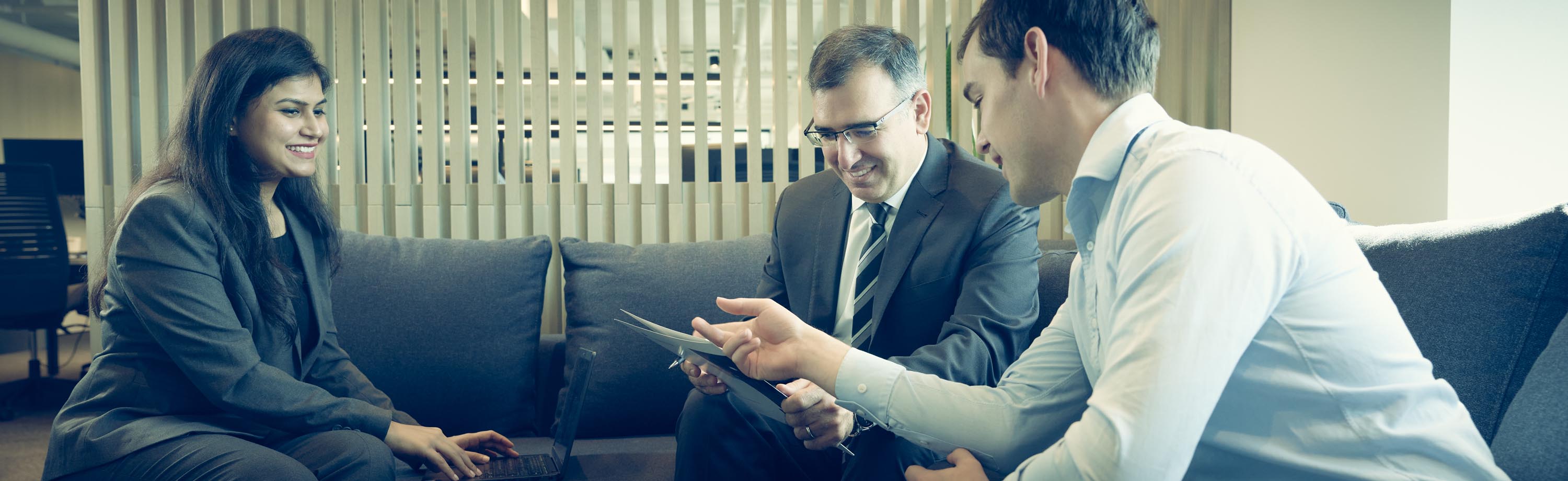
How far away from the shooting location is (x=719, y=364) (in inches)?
52.8

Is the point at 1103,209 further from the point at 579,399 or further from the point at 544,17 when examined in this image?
the point at 544,17

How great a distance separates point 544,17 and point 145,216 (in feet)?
4.76

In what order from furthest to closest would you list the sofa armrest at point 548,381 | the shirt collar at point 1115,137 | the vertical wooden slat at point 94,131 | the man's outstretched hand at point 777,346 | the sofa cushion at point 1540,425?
the vertical wooden slat at point 94,131
the sofa armrest at point 548,381
the man's outstretched hand at point 777,346
the sofa cushion at point 1540,425
the shirt collar at point 1115,137

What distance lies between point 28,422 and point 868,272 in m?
3.83

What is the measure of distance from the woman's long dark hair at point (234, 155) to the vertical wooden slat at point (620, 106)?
112 centimetres

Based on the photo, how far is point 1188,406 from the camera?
30.4 inches

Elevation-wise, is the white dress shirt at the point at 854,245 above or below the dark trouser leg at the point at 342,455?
above

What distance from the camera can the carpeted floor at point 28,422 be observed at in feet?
9.27

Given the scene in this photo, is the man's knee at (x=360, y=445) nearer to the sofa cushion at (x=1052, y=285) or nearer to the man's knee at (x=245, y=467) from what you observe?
the man's knee at (x=245, y=467)

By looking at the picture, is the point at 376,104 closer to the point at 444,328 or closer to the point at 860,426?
the point at 444,328

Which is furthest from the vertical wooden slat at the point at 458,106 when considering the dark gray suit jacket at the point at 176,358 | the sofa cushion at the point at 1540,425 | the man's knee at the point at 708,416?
the sofa cushion at the point at 1540,425

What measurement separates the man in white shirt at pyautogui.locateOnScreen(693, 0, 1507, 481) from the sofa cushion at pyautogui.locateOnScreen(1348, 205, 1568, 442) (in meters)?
0.44

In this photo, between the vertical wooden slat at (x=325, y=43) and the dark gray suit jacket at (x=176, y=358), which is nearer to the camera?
the dark gray suit jacket at (x=176, y=358)

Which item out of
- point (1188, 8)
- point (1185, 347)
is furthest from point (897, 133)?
point (1188, 8)
